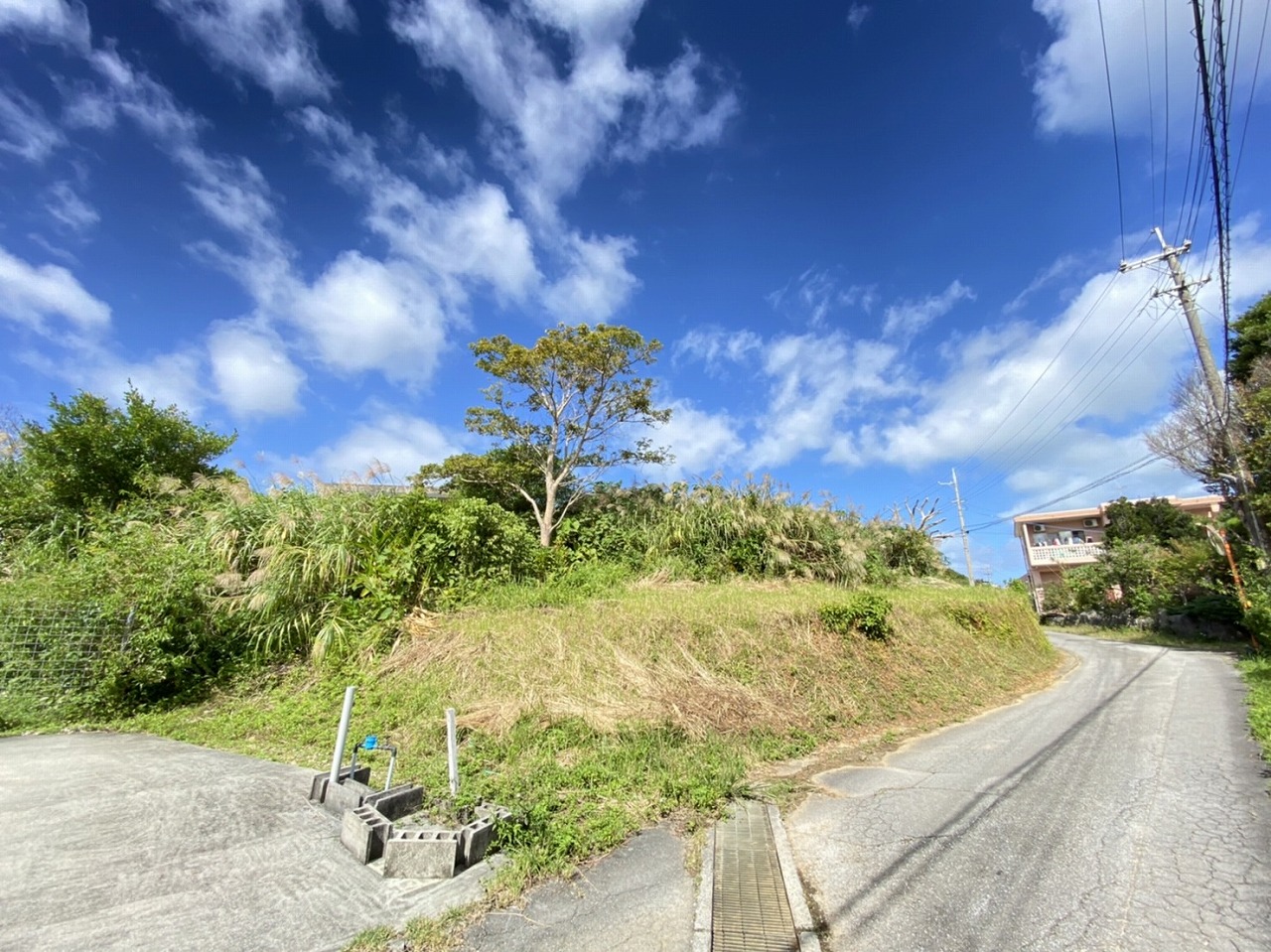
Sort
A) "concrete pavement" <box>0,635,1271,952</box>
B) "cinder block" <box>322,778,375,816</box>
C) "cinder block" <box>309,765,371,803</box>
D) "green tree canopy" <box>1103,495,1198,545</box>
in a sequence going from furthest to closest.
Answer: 1. "green tree canopy" <box>1103,495,1198,545</box>
2. "cinder block" <box>309,765,371,803</box>
3. "cinder block" <box>322,778,375,816</box>
4. "concrete pavement" <box>0,635,1271,952</box>

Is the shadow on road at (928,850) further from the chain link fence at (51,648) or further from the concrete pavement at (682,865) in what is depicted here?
the chain link fence at (51,648)

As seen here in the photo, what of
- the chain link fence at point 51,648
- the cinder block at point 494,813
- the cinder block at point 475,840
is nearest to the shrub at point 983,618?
the cinder block at point 494,813

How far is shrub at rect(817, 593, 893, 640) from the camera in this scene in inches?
291

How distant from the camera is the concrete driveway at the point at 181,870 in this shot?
2273 millimetres

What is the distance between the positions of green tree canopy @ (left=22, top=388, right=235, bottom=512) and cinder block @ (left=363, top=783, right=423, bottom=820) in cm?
1030

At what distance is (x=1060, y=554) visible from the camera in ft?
111

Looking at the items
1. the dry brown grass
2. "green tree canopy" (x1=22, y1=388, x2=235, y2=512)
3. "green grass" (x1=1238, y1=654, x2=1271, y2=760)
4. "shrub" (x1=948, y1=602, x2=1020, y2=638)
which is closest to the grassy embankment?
the dry brown grass

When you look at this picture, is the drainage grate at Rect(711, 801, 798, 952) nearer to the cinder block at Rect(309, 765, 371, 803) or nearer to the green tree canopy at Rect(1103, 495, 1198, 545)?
the cinder block at Rect(309, 765, 371, 803)

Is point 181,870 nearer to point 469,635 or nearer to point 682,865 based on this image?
point 682,865

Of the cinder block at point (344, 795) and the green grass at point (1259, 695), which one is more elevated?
the green grass at point (1259, 695)

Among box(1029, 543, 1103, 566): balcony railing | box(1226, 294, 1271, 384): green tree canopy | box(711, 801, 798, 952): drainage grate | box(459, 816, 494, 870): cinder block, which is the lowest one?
box(711, 801, 798, 952): drainage grate

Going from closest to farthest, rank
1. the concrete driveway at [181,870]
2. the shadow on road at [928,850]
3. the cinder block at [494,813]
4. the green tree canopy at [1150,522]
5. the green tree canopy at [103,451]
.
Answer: the concrete driveway at [181,870], the shadow on road at [928,850], the cinder block at [494,813], the green tree canopy at [103,451], the green tree canopy at [1150,522]

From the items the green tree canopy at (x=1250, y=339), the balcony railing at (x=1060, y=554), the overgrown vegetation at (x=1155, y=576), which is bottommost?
the overgrown vegetation at (x=1155, y=576)

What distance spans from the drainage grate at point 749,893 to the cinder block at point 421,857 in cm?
142
